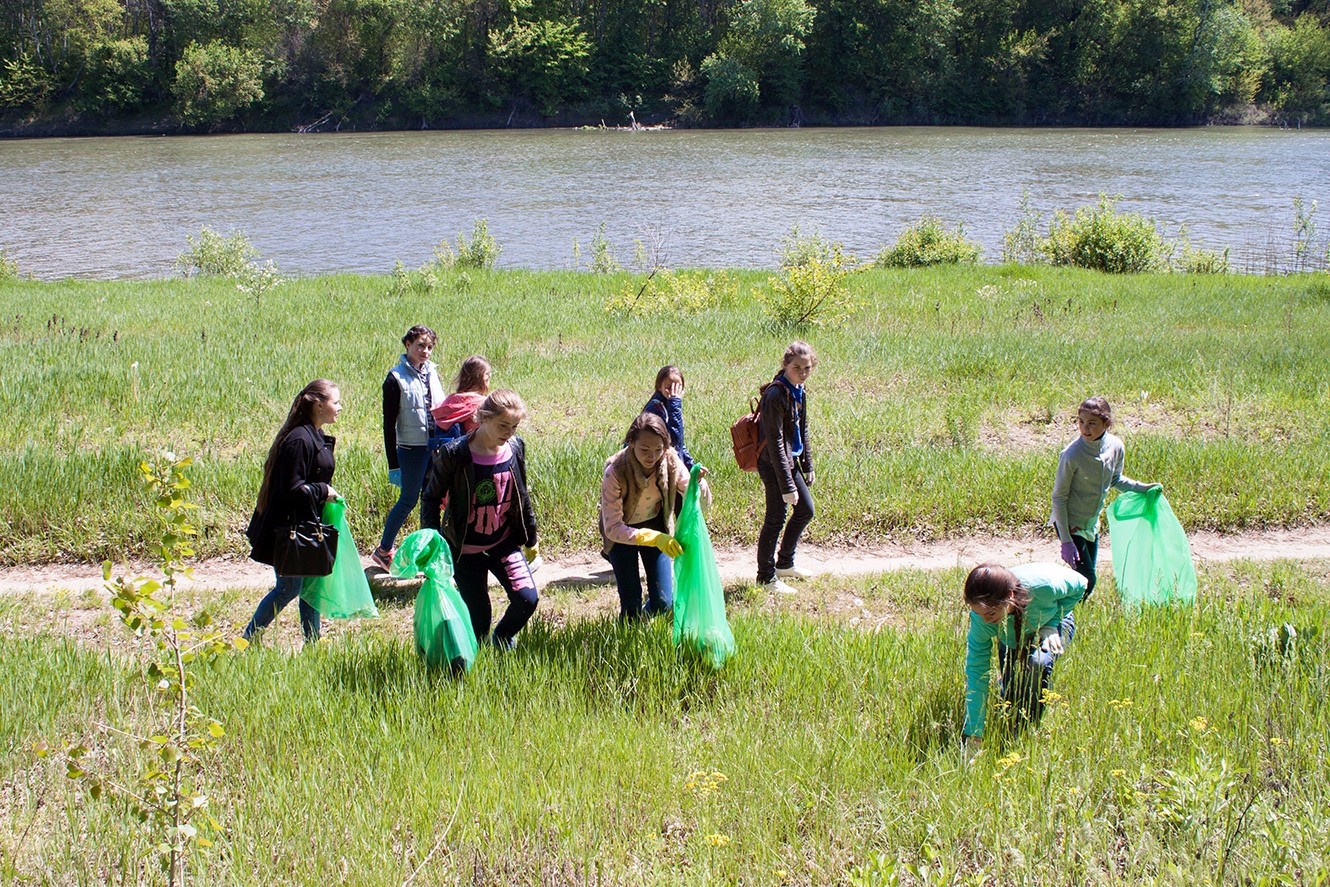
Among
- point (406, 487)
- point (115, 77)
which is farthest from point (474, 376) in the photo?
point (115, 77)

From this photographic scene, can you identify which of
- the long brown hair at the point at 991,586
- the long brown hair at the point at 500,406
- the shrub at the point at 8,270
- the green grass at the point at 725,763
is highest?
the long brown hair at the point at 500,406

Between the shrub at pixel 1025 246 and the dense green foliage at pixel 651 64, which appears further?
the dense green foliage at pixel 651 64

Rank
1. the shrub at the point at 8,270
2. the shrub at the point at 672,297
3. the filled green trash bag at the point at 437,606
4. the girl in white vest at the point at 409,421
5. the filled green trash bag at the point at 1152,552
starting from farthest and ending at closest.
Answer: the shrub at the point at 8,270
the shrub at the point at 672,297
the girl in white vest at the point at 409,421
the filled green trash bag at the point at 1152,552
the filled green trash bag at the point at 437,606

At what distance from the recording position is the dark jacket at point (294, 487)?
18.8 feet

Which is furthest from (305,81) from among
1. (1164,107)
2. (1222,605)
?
(1222,605)

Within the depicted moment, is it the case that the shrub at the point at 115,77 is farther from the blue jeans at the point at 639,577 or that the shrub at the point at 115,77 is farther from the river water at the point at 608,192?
the blue jeans at the point at 639,577

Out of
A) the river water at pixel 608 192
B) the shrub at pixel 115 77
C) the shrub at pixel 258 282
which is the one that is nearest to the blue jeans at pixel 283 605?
the shrub at pixel 258 282

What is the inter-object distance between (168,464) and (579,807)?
2.06 metres

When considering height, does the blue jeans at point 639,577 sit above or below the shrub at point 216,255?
below

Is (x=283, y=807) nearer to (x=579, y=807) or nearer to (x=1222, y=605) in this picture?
(x=579, y=807)

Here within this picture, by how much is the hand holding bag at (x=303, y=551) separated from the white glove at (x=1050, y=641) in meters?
3.62

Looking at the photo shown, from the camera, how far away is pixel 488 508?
5.39 metres

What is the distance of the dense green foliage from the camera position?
71500 mm

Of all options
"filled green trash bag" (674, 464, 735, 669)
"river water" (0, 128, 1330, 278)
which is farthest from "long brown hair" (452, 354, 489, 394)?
"river water" (0, 128, 1330, 278)
